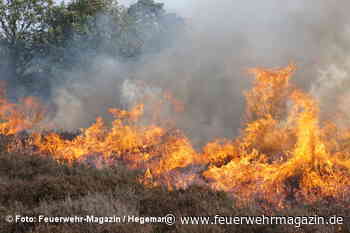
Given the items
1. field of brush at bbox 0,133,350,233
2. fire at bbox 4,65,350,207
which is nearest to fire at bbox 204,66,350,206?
fire at bbox 4,65,350,207

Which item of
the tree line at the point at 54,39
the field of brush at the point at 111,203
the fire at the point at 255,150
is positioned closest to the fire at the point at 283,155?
the fire at the point at 255,150

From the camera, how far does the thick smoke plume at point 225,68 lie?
13.2 m

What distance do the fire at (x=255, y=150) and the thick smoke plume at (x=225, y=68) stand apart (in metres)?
0.73

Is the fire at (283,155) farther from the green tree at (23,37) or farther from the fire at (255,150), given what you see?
the green tree at (23,37)

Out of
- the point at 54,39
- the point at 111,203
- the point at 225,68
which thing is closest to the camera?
the point at 111,203

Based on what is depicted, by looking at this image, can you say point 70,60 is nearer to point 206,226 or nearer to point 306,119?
point 306,119

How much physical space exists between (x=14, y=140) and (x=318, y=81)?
517 inches

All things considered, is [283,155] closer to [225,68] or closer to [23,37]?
[225,68]

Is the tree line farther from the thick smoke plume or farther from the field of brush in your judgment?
the field of brush

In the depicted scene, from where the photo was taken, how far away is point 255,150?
10.8 metres

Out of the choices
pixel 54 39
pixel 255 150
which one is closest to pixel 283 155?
pixel 255 150

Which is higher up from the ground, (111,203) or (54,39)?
(54,39)

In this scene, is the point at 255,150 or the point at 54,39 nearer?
the point at 255,150

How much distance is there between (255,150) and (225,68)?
5.91m
